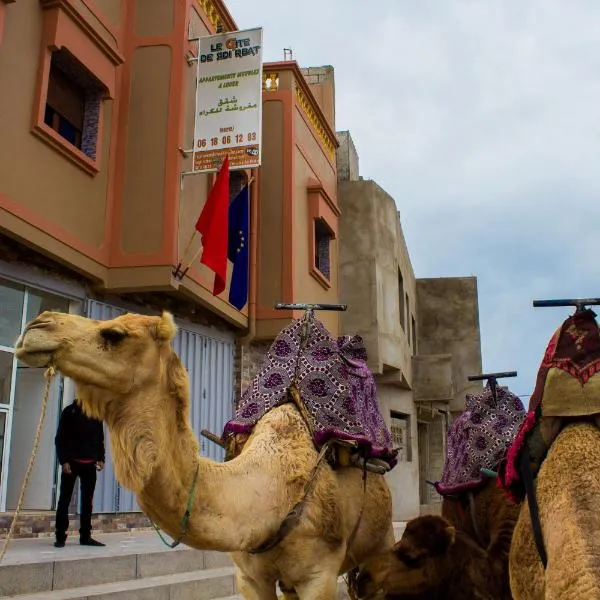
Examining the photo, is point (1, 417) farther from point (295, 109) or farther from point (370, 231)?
point (370, 231)

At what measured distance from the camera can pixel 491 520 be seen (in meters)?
5.61

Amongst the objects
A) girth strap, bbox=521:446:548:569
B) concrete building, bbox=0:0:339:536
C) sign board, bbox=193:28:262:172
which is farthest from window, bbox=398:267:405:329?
girth strap, bbox=521:446:548:569

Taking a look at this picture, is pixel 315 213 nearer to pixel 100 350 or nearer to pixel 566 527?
pixel 100 350

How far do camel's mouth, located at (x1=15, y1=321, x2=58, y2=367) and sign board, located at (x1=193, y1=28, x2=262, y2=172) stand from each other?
26.8ft

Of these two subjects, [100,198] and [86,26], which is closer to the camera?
[86,26]

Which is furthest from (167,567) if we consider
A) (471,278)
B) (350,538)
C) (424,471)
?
(471,278)

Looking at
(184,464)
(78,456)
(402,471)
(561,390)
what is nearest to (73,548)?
(78,456)

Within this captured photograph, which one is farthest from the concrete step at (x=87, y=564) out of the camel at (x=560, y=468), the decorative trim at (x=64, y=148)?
the decorative trim at (x=64, y=148)

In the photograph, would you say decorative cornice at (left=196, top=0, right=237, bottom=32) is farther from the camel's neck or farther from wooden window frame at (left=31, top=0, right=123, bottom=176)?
the camel's neck

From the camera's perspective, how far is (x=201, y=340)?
12367 millimetres

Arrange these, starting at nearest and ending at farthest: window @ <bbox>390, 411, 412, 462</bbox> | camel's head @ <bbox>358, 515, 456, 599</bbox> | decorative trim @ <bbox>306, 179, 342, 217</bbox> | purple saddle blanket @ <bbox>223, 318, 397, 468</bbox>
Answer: purple saddle blanket @ <bbox>223, 318, 397, 468</bbox>
camel's head @ <bbox>358, 515, 456, 599</bbox>
decorative trim @ <bbox>306, 179, 342, 217</bbox>
window @ <bbox>390, 411, 412, 462</bbox>

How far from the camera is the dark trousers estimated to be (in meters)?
7.50

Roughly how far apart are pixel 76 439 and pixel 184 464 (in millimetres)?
5003

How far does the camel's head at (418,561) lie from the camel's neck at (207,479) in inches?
43.3
